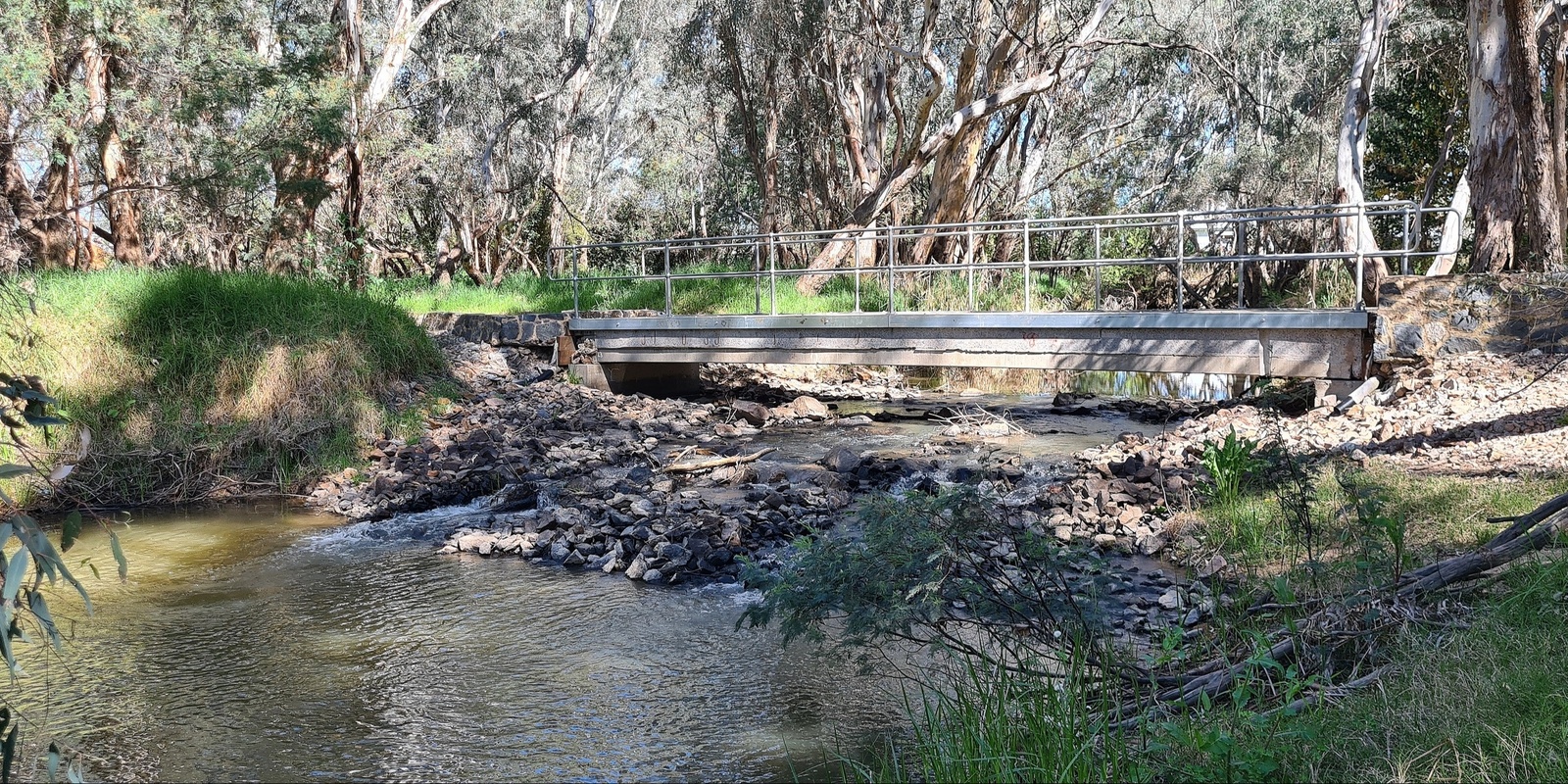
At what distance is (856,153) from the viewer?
2056 centimetres

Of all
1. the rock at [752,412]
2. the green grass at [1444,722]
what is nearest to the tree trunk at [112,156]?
the rock at [752,412]

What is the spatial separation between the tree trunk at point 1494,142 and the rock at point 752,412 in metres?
7.96

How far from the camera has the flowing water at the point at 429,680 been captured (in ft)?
15.2

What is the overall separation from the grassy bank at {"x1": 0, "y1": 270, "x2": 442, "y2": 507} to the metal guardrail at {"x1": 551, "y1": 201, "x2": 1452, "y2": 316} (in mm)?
3652

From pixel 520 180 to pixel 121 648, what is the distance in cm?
2698

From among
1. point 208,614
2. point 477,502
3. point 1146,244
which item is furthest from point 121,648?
point 1146,244

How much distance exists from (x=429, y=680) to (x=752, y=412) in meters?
8.89

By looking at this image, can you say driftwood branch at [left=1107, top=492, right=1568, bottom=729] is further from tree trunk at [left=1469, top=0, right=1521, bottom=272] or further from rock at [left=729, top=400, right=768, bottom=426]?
rock at [left=729, top=400, right=768, bottom=426]

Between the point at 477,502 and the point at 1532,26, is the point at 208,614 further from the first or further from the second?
the point at 1532,26

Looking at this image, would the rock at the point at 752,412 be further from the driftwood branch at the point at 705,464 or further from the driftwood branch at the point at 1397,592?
the driftwood branch at the point at 1397,592

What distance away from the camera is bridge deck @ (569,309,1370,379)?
10.7m

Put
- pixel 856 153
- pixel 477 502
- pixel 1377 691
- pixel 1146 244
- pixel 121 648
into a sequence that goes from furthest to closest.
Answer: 1. pixel 1146 244
2. pixel 856 153
3. pixel 477 502
4. pixel 121 648
5. pixel 1377 691

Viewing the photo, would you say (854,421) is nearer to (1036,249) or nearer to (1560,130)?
(1560,130)

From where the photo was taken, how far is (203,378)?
441 inches
